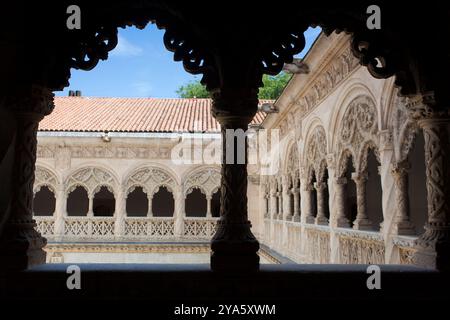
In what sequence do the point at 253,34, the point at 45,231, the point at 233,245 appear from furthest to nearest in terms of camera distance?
the point at 45,231 → the point at 253,34 → the point at 233,245

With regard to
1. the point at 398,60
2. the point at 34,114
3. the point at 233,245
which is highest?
the point at 398,60

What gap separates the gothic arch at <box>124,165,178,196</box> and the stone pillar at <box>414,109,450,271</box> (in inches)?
494

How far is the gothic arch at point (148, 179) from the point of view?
14.9 meters

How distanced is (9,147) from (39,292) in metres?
1.06

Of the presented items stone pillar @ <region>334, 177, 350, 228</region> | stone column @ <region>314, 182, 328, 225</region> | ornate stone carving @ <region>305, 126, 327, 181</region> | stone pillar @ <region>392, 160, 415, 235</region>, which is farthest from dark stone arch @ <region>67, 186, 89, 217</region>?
stone pillar @ <region>392, 160, 415, 235</region>

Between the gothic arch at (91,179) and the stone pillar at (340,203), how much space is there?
31.4 feet

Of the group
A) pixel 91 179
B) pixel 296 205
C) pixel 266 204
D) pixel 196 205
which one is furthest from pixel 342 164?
pixel 196 205

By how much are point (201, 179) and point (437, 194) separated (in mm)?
12478

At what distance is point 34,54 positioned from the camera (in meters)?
2.98

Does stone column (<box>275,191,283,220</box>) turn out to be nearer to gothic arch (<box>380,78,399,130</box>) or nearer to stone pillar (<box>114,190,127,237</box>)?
stone pillar (<box>114,190,127,237</box>)

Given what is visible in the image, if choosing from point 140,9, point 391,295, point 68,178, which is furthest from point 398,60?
point 68,178

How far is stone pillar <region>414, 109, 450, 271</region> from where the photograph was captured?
9.36 ft
